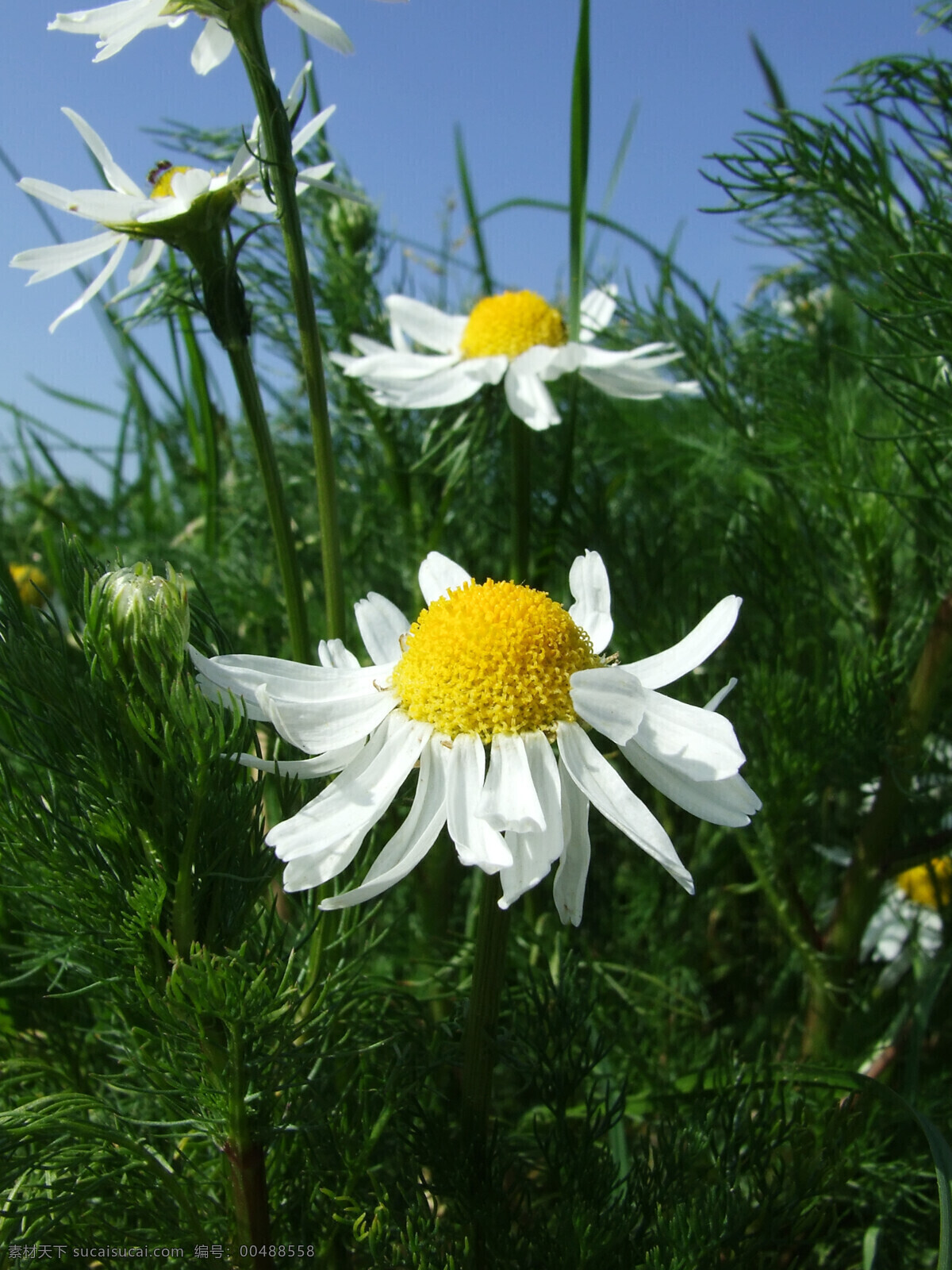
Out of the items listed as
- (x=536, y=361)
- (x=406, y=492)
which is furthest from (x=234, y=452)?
(x=536, y=361)

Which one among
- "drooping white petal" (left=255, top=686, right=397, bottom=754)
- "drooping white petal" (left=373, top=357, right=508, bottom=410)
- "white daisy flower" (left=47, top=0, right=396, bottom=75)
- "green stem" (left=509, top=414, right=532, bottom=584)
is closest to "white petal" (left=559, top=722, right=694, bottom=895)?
"drooping white petal" (left=255, top=686, right=397, bottom=754)

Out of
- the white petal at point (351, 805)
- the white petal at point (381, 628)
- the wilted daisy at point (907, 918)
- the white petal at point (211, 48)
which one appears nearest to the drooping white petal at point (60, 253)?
the white petal at point (211, 48)

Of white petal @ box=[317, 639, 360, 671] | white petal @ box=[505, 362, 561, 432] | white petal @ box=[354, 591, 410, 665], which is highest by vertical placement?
white petal @ box=[505, 362, 561, 432]

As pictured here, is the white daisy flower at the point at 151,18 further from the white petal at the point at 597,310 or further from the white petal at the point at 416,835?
the white petal at the point at 597,310

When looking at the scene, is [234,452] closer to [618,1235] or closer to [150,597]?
[150,597]

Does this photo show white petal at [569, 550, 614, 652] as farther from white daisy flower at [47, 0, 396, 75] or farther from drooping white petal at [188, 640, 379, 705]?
white daisy flower at [47, 0, 396, 75]
